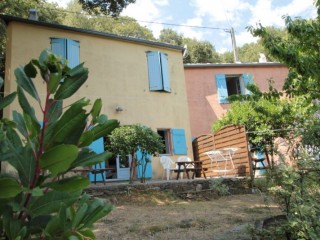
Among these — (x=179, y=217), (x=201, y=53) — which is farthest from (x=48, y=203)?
(x=201, y=53)

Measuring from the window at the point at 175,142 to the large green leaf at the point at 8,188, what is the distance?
12.5m

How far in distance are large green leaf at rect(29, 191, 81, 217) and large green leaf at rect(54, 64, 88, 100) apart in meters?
0.26

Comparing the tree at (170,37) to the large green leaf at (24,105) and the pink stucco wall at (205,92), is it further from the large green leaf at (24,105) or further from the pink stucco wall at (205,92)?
the large green leaf at (24,105)

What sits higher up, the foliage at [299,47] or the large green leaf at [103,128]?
the foliage at [299,47]

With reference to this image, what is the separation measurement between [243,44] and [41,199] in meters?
39.9

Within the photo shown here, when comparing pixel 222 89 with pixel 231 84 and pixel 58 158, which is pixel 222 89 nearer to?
pixel 231 84

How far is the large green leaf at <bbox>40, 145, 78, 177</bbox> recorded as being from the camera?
2.68 feet

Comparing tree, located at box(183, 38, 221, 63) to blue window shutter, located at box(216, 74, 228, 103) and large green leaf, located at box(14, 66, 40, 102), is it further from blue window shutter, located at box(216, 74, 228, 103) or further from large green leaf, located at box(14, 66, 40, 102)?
large green leaf, located at box(14, 66, 40, 102)

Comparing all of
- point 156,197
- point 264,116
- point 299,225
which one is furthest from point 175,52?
point 299,225

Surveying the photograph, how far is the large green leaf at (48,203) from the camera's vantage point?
90cm

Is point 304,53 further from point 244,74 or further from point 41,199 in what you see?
point 244,74

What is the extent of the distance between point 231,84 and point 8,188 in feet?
58.5

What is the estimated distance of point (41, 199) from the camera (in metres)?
0.90

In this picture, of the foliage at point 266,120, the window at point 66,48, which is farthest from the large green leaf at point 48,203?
the window at point 66,48
